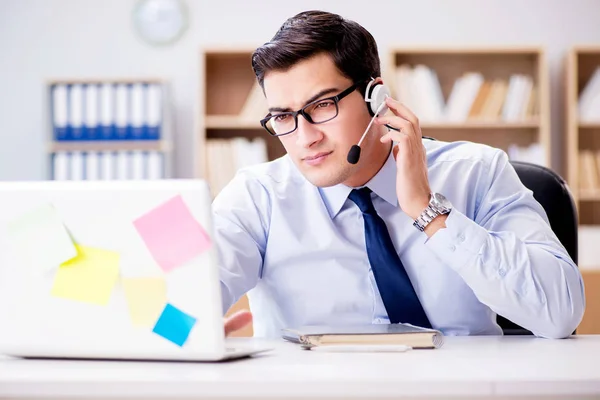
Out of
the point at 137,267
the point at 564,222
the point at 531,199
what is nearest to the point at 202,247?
the point at 137,267

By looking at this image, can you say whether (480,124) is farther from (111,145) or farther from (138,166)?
(111,145)

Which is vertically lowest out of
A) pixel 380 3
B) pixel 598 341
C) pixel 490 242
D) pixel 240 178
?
pixel 598 341

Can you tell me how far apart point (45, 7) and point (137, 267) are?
3.81 meters

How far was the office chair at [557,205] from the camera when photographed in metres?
1.70

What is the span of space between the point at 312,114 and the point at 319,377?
794mm

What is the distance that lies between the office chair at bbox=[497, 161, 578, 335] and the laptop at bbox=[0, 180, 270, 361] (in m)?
0.93

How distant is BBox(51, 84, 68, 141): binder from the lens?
3.99m

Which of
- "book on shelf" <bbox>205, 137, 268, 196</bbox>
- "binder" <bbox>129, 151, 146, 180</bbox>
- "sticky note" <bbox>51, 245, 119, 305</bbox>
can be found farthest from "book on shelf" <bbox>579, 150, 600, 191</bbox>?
"sticky note" <bbox>51, 245, 119, 305</bbox>

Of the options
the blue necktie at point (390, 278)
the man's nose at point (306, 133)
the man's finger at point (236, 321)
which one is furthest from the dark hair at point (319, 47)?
the man's finger at point (236, 321)

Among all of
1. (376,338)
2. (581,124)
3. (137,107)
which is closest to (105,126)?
(137,107)

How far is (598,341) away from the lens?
1.29 m

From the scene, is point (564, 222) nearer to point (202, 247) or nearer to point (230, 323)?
point (230, 323)

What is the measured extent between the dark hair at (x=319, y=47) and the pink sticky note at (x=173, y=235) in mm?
721

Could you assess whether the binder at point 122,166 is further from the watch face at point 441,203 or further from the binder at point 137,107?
the watch face at point 441,203
